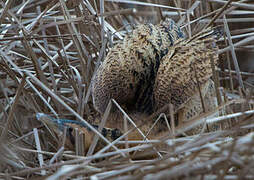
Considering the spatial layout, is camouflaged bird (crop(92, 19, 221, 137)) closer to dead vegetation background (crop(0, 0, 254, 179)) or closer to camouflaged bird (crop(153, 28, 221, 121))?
camouflaged bird (crop(153, 28, 221, 121))

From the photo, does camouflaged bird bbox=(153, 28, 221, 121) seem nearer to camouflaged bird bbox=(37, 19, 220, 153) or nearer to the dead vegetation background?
camouflaged bird bbox=(37, 19, 220, 153)

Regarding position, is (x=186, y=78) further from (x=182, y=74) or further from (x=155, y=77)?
(x=155, y=77)

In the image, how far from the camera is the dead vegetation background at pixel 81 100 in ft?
4.36

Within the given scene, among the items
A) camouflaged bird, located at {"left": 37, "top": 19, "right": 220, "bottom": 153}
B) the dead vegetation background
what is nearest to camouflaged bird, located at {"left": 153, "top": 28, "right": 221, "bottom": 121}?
camouflaged bird, located at {"left": 37, "top": 19, "right": 220, "bottom": 153}

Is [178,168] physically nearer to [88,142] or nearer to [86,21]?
[88,142]

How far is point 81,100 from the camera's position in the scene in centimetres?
238

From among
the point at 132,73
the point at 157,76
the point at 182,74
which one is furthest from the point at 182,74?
the point at 132,73

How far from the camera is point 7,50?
96.7 inches

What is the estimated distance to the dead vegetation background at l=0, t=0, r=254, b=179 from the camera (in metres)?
1.33

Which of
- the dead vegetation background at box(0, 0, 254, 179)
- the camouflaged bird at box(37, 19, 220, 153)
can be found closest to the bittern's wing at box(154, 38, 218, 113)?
the camouflaged bird at box(37, 19, 220, 153)

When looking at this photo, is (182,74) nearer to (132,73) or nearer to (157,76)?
(157,76)

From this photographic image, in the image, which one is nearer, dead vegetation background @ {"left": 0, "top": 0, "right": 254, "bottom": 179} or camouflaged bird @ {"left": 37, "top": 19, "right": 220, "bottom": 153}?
dead vegetation background @ {"left": 0, "top": 0, "right": 254, "bottom": 179}

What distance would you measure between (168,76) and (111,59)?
0.32 metres

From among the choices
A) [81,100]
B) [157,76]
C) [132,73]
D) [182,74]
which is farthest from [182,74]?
[81,100]
